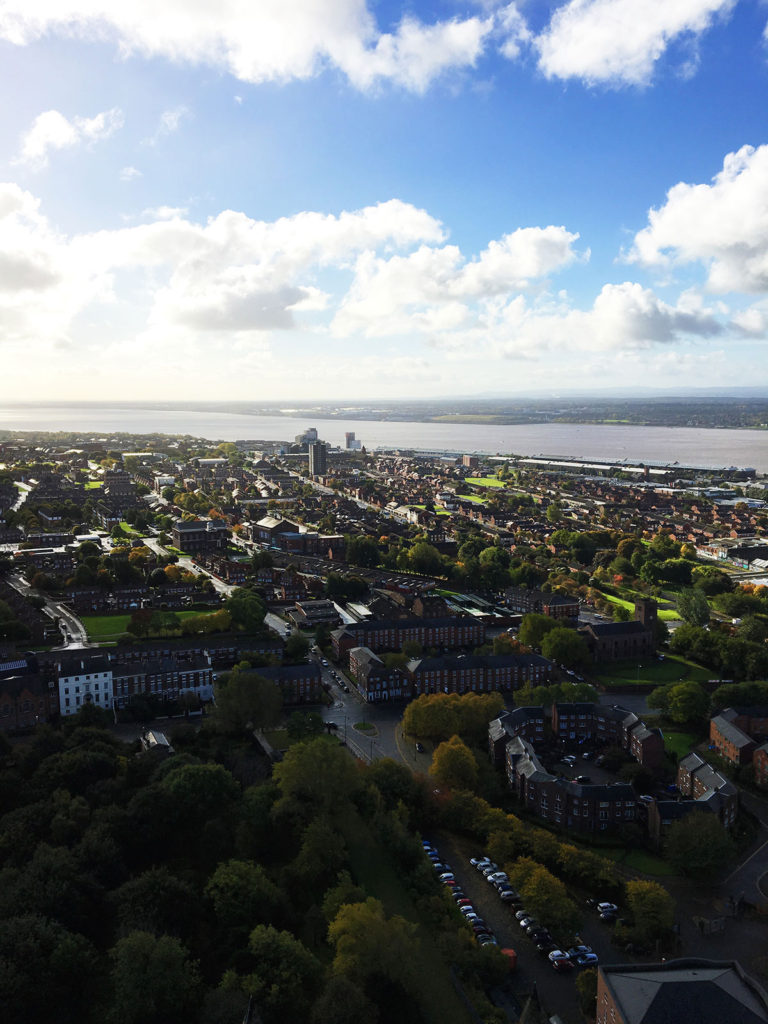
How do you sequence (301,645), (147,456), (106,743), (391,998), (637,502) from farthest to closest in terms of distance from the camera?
(147,456), (637,502), (301,645), (106,743), (391,998)

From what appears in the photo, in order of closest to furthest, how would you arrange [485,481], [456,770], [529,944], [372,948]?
[372,948] → [529,944] → [456,770] → [485,481]

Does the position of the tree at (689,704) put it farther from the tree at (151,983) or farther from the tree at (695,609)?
the tree at (151,983)

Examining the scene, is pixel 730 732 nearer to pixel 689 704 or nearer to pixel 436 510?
pixel 689 704

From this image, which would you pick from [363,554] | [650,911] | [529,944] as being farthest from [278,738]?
[363,554]

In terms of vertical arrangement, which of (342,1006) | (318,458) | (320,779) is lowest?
(342,1006)

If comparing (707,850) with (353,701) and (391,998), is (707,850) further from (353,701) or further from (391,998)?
(353,701)

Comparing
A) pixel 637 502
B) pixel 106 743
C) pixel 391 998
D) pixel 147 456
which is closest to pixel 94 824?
pixel 106 743

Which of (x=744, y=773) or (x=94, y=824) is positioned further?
(x=744, y=773)
